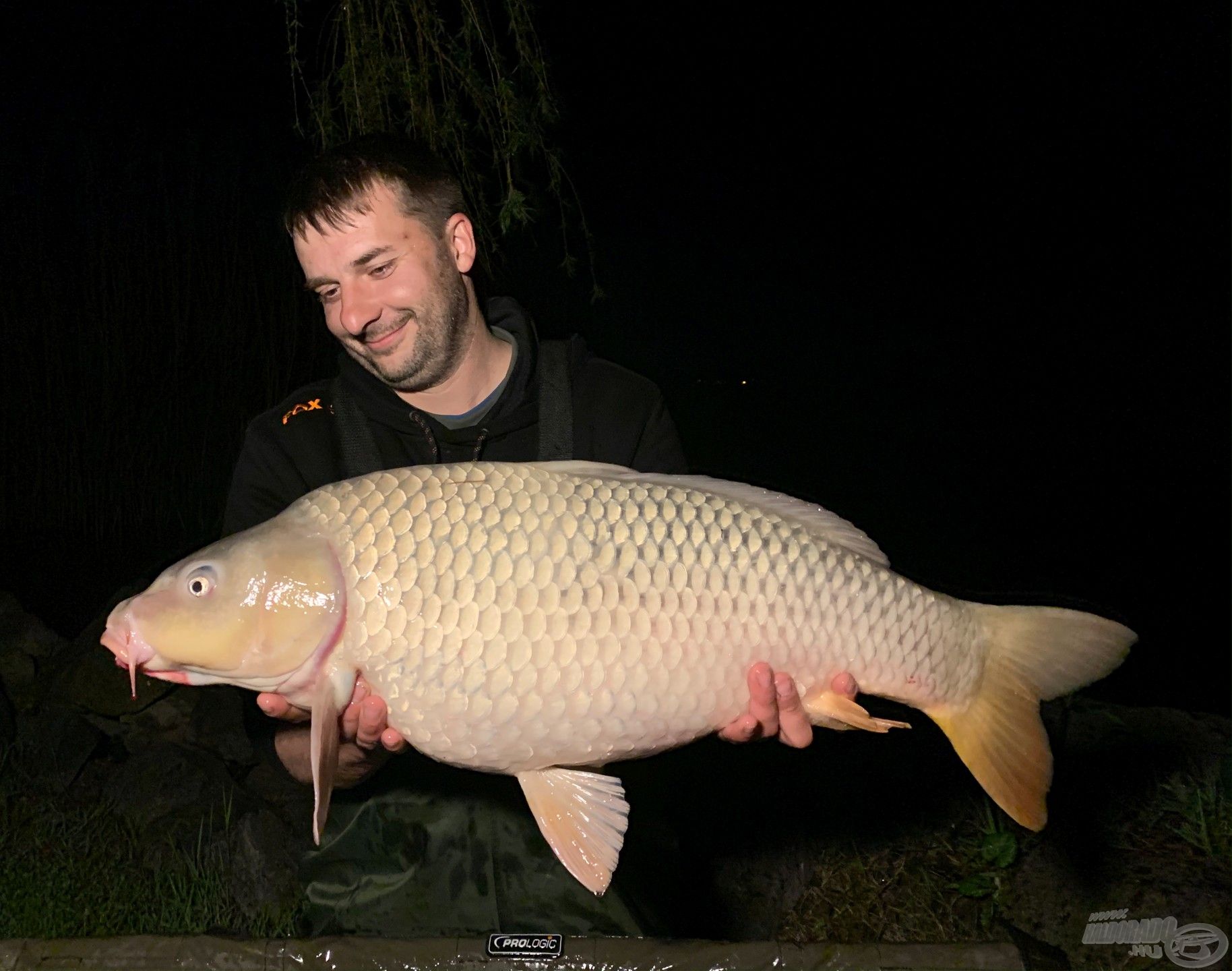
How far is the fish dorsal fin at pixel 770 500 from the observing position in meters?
1.26

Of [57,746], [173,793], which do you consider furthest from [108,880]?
[57,746]

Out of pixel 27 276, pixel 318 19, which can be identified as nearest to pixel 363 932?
pixel 27 276

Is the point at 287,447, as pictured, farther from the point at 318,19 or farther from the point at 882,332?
the point at 882,332

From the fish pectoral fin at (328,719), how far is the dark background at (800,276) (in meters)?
1.48

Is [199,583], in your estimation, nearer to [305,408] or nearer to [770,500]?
[305,408]

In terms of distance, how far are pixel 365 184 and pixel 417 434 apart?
1.42 ft

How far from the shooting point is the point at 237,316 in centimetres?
385

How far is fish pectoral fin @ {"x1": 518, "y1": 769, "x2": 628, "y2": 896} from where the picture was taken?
1.19 m

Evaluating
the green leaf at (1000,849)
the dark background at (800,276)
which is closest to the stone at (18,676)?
the dark background at (800,276)

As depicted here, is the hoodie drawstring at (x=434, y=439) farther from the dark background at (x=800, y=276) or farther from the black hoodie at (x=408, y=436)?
the dark background at (x=800, y=276)

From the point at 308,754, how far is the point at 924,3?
19.6 feet

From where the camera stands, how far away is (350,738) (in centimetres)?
128

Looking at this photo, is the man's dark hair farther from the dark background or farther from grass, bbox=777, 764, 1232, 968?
grass, bbox=777, 764, 1232, 968

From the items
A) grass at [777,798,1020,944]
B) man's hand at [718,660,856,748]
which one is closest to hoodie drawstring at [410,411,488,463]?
man's hand at [718,660,856,748]
